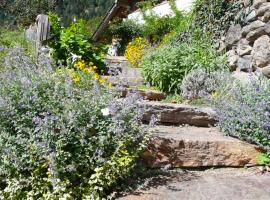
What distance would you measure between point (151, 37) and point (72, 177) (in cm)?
1020

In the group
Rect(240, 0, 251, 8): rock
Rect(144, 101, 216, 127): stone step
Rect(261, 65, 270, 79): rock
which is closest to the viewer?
Rect(144, 101, 216, 127): stone step

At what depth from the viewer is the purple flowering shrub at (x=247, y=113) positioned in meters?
4.00

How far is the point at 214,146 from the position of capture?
13.2 ft

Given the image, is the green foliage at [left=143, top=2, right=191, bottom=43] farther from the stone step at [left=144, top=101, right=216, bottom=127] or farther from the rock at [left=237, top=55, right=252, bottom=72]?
the stone step at [left=144, top=101, right=216, bottom=127]

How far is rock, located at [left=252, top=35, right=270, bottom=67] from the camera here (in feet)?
19.7

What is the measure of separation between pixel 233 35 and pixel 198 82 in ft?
4.23

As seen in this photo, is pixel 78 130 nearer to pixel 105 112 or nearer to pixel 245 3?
pixel 105 112

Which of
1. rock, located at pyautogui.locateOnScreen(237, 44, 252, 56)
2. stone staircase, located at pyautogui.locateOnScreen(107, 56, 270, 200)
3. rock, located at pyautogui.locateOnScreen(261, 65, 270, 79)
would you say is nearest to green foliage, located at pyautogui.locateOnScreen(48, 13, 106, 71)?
rock, located at pyautogui.locateOnScreen(237, 44, 252, 56)

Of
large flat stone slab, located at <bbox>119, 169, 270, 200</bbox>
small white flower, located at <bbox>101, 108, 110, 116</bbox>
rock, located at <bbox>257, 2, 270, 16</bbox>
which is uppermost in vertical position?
rock, located at <bbox>257, 2, 270, 16</bbox>

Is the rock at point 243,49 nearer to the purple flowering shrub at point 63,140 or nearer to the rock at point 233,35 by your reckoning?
the rock at point 233,35

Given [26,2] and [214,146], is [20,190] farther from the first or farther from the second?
[26,2]

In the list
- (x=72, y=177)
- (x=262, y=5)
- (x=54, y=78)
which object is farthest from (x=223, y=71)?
(x=72, y=177)

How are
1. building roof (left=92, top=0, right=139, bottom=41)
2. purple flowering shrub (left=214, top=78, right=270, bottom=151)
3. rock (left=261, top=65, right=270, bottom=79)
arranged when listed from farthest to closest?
building roof (left=92, top=0, right=139, bottom=41) → rock (left=261, top=65, right=270, bottom=79) → purple flowering shrub (left=214, top=78, right=270, bottom=151)

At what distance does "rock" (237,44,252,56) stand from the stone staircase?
225 cm
